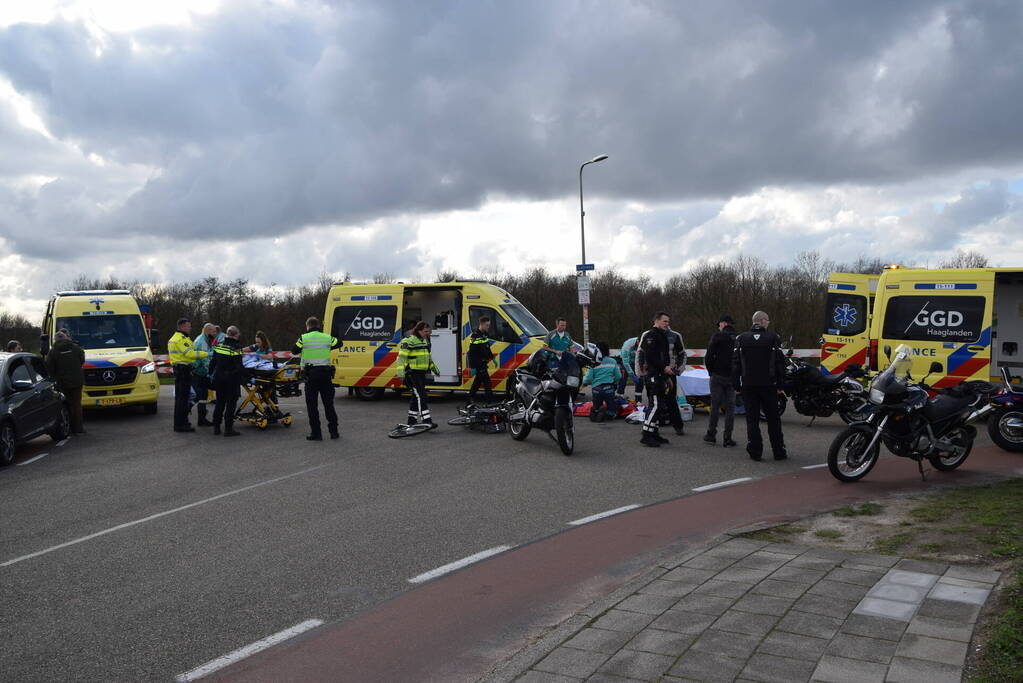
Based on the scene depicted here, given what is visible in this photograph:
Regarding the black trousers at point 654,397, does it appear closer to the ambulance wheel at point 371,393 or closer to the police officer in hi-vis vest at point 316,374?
the police officer in hi-vis vest at point 316,374

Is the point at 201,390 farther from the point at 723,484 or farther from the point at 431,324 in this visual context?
the point at 723,484

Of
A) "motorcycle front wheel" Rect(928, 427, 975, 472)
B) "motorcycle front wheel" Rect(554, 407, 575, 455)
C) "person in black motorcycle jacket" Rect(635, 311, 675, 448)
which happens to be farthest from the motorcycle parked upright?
"motorcycle front wheel" Rect(554, 407, 575, 455)

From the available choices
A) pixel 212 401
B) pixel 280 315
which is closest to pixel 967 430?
pixel 212 401

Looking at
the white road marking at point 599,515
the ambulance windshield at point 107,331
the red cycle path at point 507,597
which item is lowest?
the red cycle path at point 507,597

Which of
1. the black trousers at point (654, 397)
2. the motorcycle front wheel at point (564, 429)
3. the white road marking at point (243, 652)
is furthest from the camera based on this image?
the black trousers at point (654, 397)

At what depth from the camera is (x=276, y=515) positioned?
8211mm

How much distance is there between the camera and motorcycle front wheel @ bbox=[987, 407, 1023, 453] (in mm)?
11070

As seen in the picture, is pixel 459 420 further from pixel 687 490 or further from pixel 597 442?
pixel 687 490

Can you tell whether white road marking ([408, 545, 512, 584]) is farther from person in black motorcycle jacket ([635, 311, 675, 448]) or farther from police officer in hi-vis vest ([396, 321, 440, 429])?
police officer in hi-vis vest ([396, 321, 440, 429])

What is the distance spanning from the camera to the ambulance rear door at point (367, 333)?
1864 cm

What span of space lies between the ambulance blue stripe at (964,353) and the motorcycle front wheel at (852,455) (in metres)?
5.43

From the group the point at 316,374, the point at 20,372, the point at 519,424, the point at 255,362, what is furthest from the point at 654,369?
the point at 20,372

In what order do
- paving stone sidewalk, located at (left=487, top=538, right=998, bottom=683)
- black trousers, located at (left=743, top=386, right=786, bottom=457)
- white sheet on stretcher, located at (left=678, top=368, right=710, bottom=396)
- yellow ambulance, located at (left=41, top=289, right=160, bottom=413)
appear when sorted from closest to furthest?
paving stone sidewalk, located at (left=487, top=538, right=998, bottom=683) < black trousers, located at (left=743, top=386, right=786, bottom=457) < white sheet on stretcher, located at (left=678, top=368, right=710, bottom=396) < yellow ambulance, located at (left=41, top=289, right=160, bottom=413)

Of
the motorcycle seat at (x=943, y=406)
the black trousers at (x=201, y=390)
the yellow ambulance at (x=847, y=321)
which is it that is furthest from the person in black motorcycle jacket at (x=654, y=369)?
the yellow ambulance at (x=847, y=321)
